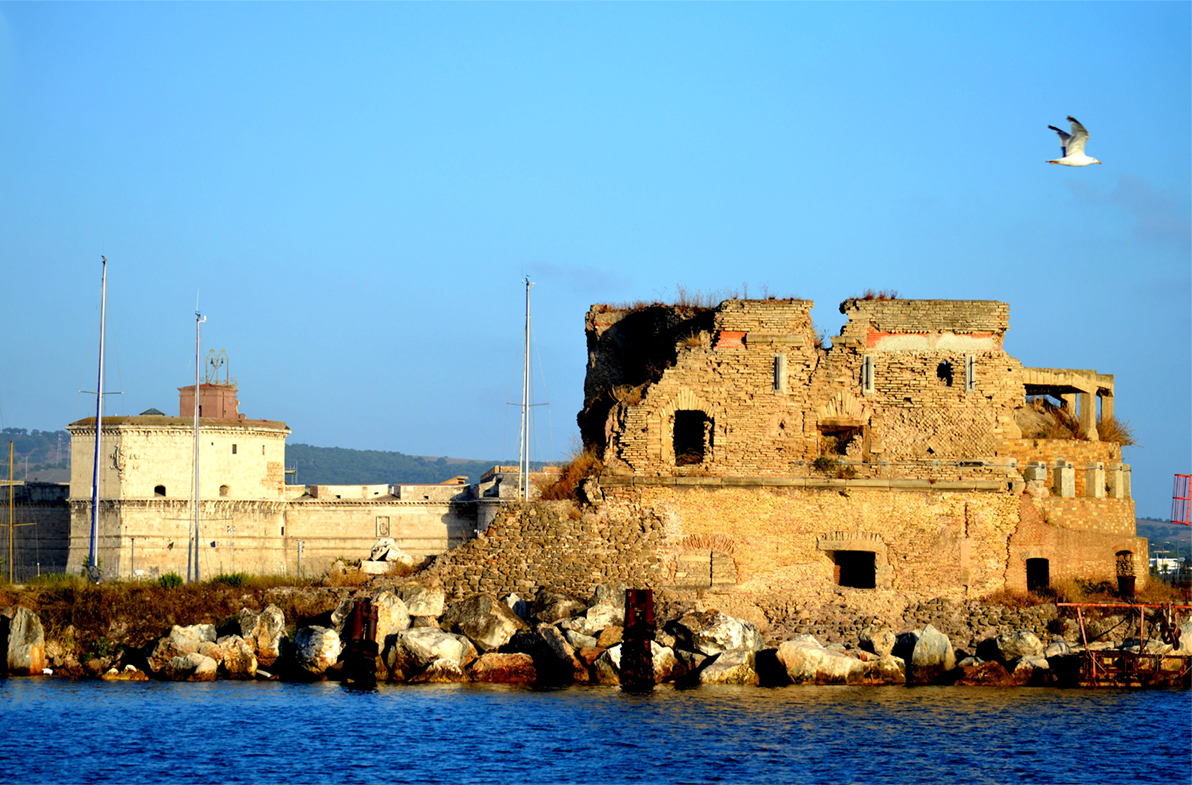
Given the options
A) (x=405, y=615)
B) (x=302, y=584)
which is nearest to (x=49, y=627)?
(x=302, y=584)

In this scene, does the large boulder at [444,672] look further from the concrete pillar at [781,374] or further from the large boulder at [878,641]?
the concrete pillar at [781,374]

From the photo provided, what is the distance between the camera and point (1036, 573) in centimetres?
2959

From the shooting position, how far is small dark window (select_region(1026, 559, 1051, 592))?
2932 centimetres

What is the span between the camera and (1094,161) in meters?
23.3

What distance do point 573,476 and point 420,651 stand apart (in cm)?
538

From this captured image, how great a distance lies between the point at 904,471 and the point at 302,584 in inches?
486

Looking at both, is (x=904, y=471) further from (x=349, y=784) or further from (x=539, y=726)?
(x=349, y=784)

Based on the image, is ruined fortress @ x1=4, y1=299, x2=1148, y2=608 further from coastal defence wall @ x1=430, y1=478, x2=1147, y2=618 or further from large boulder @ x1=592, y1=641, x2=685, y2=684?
large boulder @ x1=592, y1=641, x2=685, y2=684

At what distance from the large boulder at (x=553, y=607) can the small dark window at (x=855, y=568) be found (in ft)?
18.8

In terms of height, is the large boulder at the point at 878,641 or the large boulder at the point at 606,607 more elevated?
the large boulder at the point at 606,607

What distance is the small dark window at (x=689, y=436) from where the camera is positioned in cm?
2877

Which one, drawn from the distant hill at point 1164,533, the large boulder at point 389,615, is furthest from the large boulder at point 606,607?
the distant hill at point 1164,533

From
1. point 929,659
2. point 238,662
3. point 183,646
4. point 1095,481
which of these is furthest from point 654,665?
point 1095,481

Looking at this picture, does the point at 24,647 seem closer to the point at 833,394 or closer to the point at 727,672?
the point at 727,672
